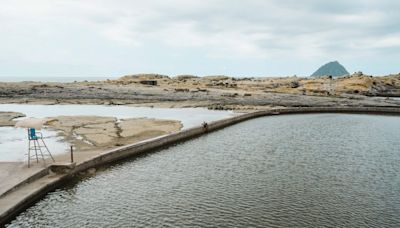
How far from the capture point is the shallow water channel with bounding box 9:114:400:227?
824 inches

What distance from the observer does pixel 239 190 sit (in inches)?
1021

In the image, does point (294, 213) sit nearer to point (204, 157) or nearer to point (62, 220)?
point (62, 220)

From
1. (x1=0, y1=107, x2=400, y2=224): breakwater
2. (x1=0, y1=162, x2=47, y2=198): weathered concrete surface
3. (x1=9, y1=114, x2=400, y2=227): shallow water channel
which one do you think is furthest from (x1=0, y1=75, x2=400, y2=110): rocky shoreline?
(x1=0, y1=162, x2=47, y2=198): weathered concrete surface

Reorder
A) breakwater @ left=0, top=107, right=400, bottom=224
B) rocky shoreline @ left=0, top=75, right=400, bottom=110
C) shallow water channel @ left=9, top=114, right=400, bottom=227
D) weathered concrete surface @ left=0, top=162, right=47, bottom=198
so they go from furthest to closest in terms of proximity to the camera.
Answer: rocky shoreline @ left=0, top=75, right=400, bottom=110
weathered concrete surface @ left=0, top=162, right=47, bottom=198
breakwater @ left=0, top=107, right=400, bottom=224
shallow water channel @ left=9, top=114, right=400, bottom=227

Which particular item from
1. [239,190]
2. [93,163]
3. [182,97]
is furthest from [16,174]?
[182,97]

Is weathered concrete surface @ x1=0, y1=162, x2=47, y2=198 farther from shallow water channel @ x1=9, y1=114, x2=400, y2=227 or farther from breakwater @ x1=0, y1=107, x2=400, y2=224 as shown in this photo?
shallow water channel @ x1=9, y1=114, x2=400, y2=227

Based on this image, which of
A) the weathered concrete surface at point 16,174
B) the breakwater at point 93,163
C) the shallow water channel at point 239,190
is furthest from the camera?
the weathered concrete surface at point 16,174

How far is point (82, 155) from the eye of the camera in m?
33.3

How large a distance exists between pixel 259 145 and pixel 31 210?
2736 centimetres

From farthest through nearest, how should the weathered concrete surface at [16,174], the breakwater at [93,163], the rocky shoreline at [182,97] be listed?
the rocky shoreline at [182,97] < the weathered concrete surface at [16,174] < the breakwater at [93,163]

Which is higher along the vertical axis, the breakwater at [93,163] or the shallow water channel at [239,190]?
the breakwater at [93,163]

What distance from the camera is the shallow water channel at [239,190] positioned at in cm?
2094

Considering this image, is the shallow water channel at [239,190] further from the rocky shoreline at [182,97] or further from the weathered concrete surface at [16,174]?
the rocky shoreline at [182,97]

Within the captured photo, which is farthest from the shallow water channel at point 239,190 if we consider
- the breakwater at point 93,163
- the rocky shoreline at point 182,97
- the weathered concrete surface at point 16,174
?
the rocky shoreline at point 182,97
